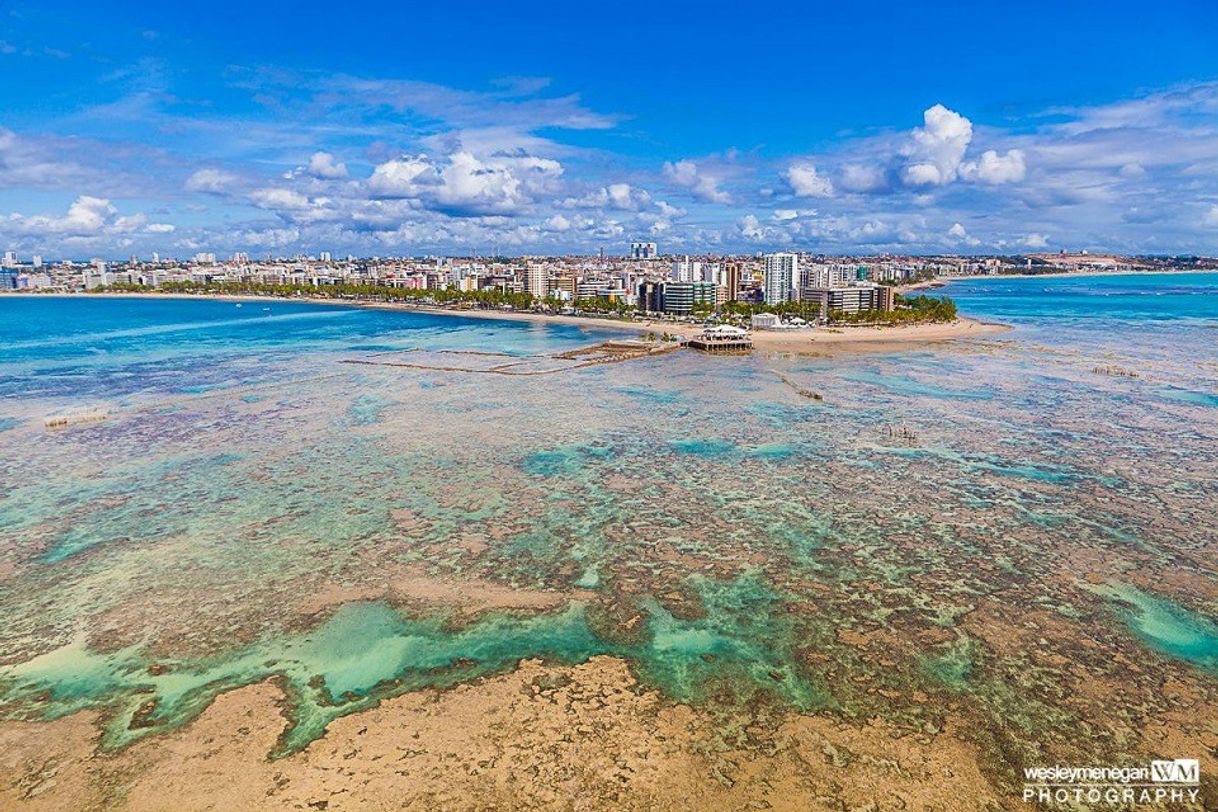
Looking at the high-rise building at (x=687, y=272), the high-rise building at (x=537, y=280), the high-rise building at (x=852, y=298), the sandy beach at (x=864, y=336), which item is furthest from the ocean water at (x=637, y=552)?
the high-rise building at (x=537, y=280)

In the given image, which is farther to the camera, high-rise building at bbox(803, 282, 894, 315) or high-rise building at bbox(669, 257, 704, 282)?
high-rise building at bbox(669, 257, 704, 282)

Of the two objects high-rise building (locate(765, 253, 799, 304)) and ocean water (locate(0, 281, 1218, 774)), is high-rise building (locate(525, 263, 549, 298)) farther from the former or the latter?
ocean water (locate(0, 281, 1218, 774))

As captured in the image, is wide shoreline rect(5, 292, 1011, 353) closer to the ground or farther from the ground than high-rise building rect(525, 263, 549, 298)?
closer to the ground

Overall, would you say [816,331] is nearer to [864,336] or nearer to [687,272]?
[864,336]

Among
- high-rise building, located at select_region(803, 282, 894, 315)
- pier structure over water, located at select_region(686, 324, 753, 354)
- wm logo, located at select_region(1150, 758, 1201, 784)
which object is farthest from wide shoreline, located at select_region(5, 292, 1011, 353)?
wm logo, located at select_region(1150, 758, 1201, 784)

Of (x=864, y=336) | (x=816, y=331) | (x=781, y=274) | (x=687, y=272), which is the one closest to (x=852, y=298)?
(x=781, y=274)

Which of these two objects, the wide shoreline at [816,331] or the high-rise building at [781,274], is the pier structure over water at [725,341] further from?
the high-rise building at [781,274]

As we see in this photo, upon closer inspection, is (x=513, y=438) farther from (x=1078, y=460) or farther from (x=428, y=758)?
(x=1078, y=460)
